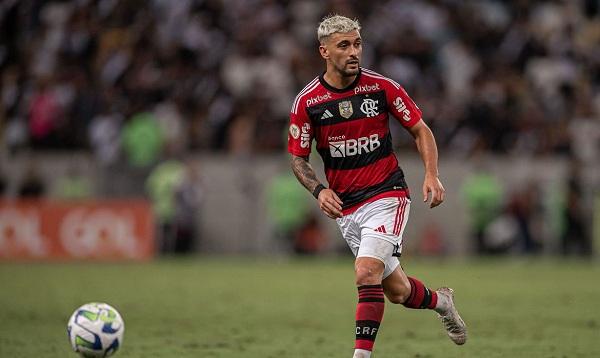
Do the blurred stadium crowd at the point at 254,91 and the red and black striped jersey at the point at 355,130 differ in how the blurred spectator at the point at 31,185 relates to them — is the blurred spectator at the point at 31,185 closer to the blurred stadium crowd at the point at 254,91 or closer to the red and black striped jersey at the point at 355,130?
the blurred stadium crowd at the point at 254,91

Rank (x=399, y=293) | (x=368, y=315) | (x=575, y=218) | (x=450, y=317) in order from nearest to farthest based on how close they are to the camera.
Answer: (x=368, y=315)
(x=399, y=293)
(x=450, y=317)
(x=575, y=218)

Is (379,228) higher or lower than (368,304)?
higher

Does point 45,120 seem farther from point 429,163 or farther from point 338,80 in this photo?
point 429,163

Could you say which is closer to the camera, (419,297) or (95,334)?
(95,334)

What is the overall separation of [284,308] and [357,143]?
5.80 m

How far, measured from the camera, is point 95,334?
8031mm

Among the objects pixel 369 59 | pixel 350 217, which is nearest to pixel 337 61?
pixel 350 217

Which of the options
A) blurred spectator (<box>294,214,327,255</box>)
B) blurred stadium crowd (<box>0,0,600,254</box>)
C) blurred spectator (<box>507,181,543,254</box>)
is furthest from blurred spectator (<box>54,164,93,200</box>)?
blurred spectator (<box>507,181,543,254</box>)

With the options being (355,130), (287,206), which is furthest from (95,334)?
(287,206)

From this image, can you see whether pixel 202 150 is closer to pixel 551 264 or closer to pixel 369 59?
pixel 369 59

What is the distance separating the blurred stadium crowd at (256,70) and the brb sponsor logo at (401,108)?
14.5m

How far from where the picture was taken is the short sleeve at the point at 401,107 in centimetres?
Answer: 852

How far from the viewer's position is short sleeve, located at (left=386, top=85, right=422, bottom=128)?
8516 mm

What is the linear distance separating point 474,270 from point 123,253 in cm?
679
